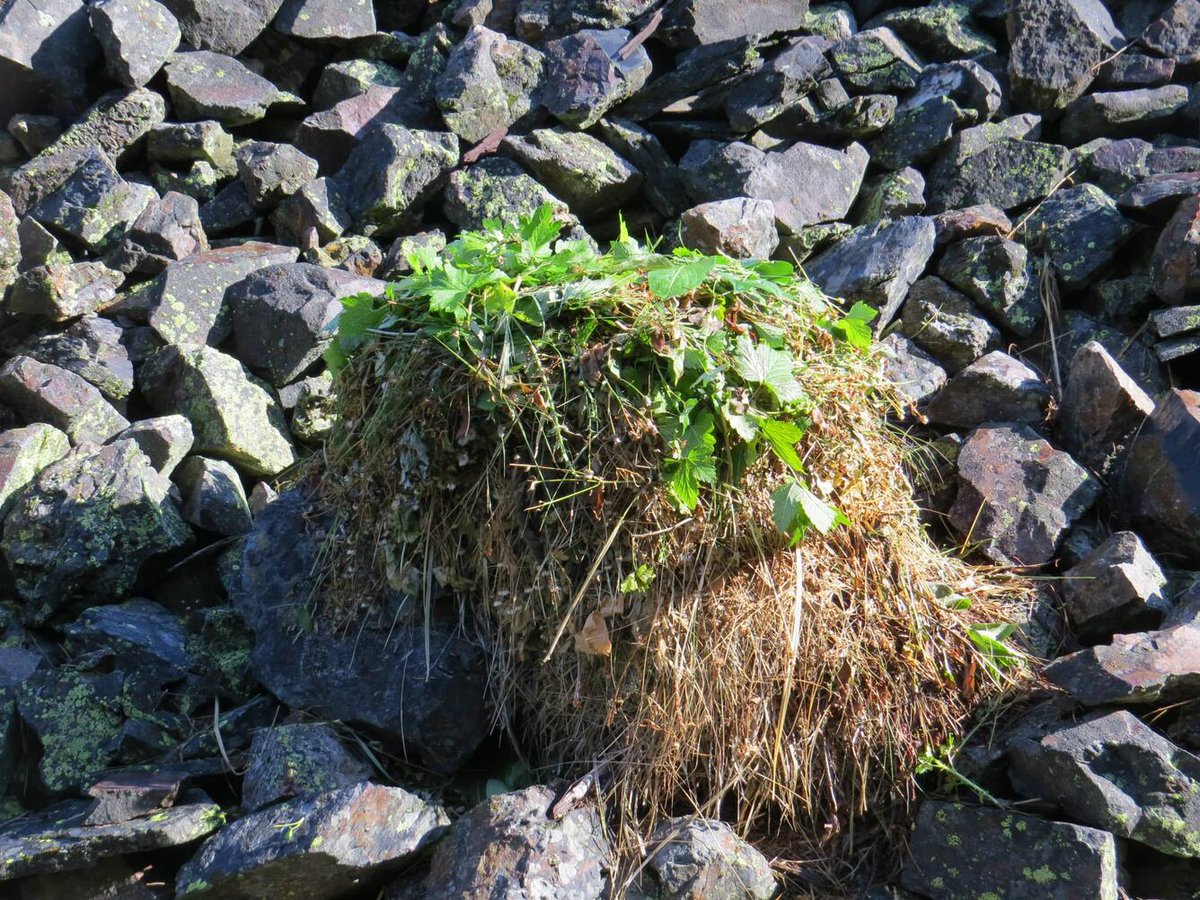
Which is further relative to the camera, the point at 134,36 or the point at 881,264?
the point at 134,36

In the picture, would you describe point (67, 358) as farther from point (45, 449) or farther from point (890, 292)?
point (890, 292)

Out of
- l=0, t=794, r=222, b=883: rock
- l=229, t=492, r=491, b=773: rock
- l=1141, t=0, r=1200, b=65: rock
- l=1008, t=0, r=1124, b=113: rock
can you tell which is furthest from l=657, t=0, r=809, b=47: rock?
l=0, t=794, r=222, b=883: rock

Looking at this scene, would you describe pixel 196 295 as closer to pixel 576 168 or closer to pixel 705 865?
pixel 576 168

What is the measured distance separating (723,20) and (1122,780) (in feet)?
16.3

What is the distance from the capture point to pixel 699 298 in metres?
4.12

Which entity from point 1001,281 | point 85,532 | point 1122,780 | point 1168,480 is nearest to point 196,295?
point 85,532

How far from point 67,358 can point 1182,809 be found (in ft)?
16.6

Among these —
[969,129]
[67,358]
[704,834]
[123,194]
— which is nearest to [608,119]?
[969,129]

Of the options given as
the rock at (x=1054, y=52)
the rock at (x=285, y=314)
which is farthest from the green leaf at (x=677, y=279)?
the rock at (x=1054, y=52)

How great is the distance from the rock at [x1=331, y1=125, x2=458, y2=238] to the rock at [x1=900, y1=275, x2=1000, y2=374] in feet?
8.65

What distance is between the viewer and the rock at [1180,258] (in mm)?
5184

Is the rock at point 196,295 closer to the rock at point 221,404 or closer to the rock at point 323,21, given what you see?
the rock at point 221,404

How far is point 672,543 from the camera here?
12.9ft

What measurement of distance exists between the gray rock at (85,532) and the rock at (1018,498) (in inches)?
131
